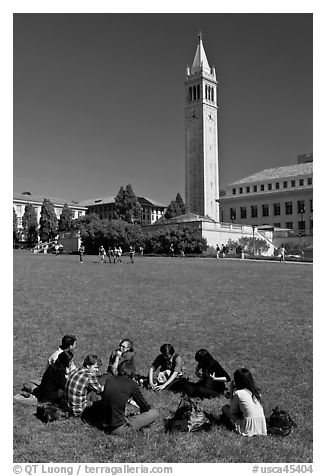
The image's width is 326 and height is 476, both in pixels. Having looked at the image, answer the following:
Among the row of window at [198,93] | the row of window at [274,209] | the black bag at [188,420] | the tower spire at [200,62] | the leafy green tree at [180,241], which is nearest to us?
the black bag at [188,420]

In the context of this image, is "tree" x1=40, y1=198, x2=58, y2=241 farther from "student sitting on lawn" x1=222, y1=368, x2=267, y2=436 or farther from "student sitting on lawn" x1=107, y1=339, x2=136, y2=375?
"student sitting on lawn" x1=222, y1=368, x2=267, y2=436

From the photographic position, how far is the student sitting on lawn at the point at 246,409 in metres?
7.62

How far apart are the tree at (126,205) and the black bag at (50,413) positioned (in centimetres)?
7909

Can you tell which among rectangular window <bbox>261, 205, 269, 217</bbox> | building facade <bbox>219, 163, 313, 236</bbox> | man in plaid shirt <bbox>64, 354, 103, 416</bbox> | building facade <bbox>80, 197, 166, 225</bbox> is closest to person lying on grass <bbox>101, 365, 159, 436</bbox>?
man in plaid shirt <bbox>64, 354, 103, 416</bbox>

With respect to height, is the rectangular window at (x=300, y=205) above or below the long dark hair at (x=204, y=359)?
above

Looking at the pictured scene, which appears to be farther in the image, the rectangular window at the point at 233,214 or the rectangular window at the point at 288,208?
the rectangular window at the point at 233,214

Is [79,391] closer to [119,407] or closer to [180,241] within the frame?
[119,407]

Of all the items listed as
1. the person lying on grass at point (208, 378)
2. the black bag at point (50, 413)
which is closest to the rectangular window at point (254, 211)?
the person lying on grass at point (208, 378)

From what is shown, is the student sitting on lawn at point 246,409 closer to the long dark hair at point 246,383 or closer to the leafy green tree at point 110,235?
the long dark hair at point 246,383

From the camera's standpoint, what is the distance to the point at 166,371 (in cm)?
973
